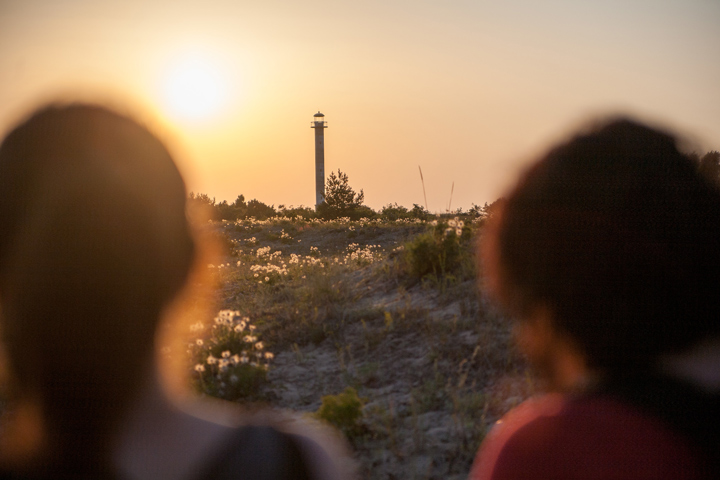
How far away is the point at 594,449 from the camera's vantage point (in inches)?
90.0

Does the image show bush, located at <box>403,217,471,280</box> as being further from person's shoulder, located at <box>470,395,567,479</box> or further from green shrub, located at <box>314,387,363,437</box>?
person's shoulder, located at <box>470,395,567,479</box>

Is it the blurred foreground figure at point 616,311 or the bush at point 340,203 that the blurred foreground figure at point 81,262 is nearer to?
the blurred foreground figure at point 616,311

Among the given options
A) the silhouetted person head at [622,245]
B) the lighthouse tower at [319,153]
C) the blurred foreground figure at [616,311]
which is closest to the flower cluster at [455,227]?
the blurred foreground figure at [616,311]

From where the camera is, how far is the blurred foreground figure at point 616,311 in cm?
235

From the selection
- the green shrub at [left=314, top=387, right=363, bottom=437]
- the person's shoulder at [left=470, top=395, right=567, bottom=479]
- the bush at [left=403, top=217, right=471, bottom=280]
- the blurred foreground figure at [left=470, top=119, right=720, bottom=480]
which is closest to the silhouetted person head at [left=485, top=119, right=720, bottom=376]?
the blurred foreground figure at [left=470, top=119, right=720, bottom=480]

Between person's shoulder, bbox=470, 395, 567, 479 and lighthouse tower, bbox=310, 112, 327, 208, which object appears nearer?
person's shoulder, bbox=470, 395, 567, 479

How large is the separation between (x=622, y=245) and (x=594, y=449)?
4.78ft

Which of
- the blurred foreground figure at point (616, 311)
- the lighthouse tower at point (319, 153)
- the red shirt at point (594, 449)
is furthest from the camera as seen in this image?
the lighthouse tower at point (319, 153)

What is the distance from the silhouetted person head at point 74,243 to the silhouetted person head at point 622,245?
2.95 meters

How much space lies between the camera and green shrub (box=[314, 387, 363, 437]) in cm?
347

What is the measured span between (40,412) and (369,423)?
2.61 meters

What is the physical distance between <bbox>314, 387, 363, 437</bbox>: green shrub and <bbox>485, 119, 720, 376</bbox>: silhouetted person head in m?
1.42

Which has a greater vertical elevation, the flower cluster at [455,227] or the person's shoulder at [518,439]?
the flower cluster at [455,227]

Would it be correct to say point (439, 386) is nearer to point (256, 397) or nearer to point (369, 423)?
point (369, 423)
